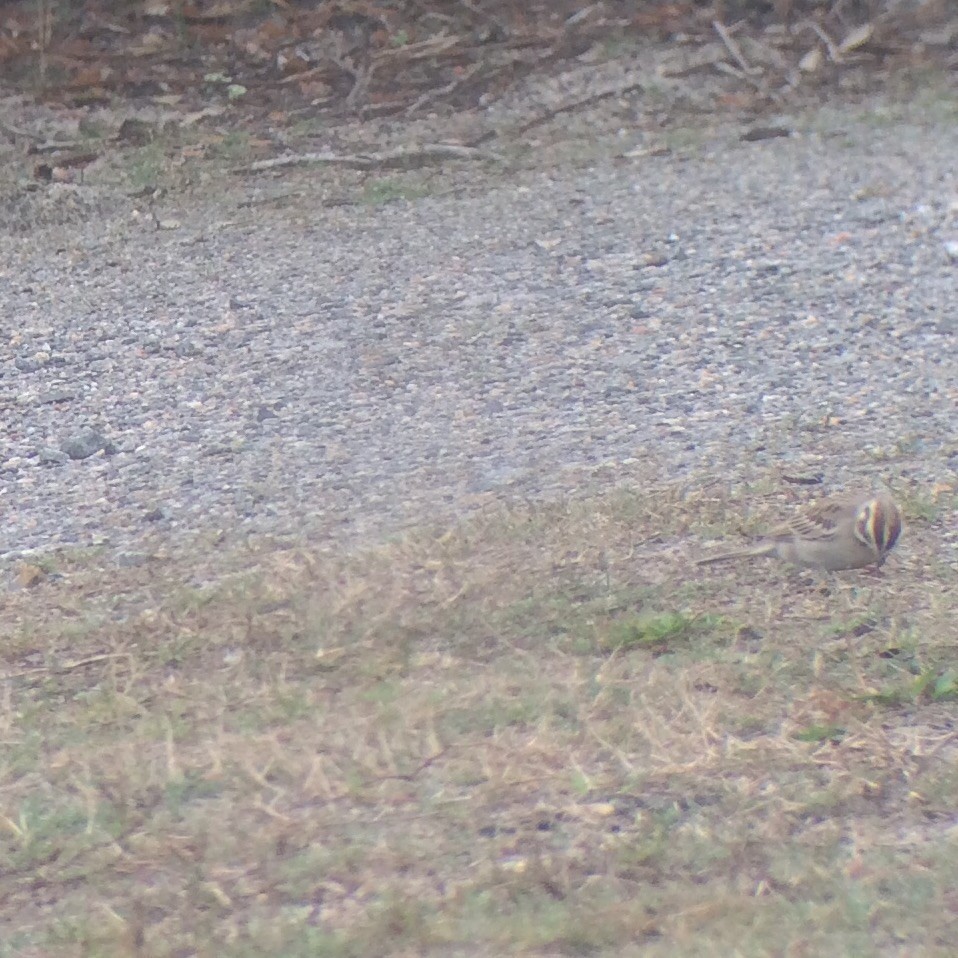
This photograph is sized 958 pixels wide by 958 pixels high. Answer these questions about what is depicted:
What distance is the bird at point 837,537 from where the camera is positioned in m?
4.20

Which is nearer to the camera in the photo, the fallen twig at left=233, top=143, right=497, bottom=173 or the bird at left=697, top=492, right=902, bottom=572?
the bird at left=697, top=492, right=902, bottom=572

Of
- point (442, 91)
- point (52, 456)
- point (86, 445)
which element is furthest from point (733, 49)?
point (52, 456)

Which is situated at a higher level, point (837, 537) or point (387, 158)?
point (837, 537)

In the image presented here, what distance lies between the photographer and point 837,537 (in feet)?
13.8

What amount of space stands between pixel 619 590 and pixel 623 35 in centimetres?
590

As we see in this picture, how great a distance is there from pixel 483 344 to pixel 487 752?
2.75m

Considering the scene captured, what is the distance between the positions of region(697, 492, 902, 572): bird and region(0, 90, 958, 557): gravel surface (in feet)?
1.88

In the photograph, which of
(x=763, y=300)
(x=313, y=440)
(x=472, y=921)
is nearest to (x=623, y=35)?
(x=763, y=300)

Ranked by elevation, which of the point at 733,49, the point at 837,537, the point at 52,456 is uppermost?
the point at 837,537

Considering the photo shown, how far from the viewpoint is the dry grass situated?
3.02 m

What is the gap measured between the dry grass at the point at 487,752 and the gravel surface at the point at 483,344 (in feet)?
1.67

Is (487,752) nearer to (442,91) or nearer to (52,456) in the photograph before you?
(52,456)

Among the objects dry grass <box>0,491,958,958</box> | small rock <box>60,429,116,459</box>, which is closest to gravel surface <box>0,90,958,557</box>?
small rock <box>60,429,116,459</box>

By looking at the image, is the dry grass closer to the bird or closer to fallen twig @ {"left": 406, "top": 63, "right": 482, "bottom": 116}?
the bird
